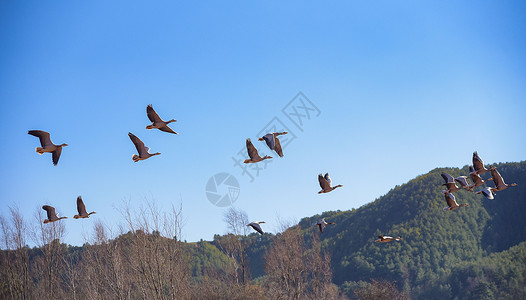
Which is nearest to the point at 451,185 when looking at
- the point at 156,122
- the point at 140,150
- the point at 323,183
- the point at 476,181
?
the point at 476,181

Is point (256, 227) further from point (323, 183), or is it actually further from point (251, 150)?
point (323, 183)

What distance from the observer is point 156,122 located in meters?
14.0

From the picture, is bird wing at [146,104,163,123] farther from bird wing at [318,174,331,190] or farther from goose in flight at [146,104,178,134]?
bird wing at [318,174,331,190]

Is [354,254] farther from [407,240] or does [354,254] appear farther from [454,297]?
[454,297]

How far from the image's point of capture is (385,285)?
38.5 m

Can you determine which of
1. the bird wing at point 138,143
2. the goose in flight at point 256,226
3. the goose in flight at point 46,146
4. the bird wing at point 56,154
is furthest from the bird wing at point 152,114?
the goose in flight at point 256,226

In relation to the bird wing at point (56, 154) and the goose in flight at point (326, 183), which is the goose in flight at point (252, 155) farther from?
the bird wing at point (56, 154)

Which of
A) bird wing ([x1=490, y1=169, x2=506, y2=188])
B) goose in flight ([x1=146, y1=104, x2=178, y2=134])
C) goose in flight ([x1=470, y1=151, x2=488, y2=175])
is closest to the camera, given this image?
goose in flight ([x1=146, y1=104, x2=178, y2=134])

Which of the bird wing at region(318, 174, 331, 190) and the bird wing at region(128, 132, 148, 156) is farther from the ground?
the bird wing at region(128, 132, 148, 156)

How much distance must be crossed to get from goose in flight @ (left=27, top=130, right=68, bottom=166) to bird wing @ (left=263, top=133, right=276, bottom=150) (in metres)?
6.27

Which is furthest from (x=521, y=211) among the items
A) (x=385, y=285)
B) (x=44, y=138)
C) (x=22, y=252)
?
(x=44, y=138)

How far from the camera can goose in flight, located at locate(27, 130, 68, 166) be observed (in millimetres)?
14055

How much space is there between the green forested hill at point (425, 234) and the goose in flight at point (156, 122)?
48.3 metres

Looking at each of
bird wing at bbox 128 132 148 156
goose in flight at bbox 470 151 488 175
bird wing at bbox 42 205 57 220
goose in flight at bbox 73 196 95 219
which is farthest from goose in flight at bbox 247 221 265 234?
goose in flight at bbox 470 151 488 175
